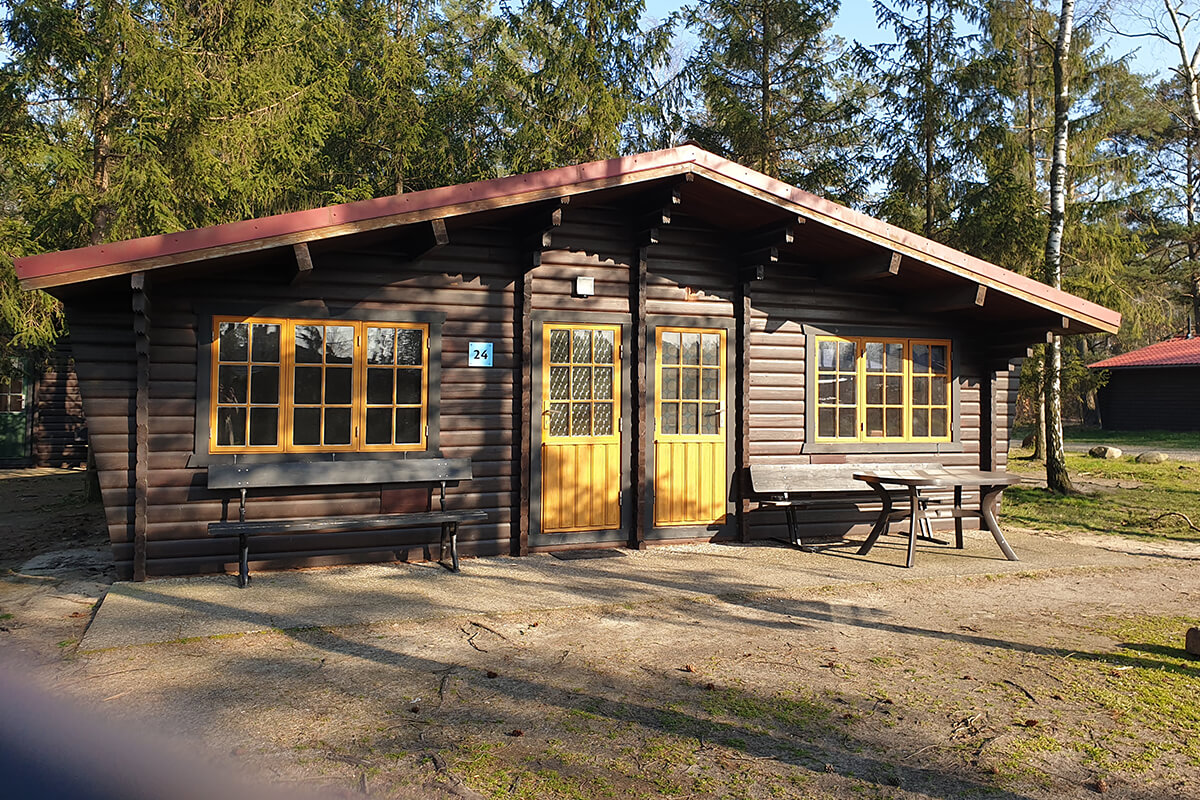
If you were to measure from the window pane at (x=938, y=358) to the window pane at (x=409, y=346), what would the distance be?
5.41 m

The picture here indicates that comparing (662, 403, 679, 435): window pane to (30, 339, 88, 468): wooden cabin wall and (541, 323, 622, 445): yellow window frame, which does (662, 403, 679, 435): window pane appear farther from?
(30, 339, 88, 468): wooden cabin wall

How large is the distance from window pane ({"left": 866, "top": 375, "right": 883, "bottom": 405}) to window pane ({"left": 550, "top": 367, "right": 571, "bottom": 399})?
127 inches

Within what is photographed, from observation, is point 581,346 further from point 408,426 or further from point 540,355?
point 408,426

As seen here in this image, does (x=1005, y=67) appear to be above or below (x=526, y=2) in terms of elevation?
below

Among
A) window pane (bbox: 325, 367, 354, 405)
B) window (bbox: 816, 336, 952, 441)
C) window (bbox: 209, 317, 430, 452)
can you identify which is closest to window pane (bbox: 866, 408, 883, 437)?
window (bbox: 816, 336, 952, 441)

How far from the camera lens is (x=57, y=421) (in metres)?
18.5

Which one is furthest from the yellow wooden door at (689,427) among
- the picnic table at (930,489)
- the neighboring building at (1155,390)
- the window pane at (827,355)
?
the neighboring building at (1155,390)

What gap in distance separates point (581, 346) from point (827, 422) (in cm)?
272

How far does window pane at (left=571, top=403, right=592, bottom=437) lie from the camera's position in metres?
8.05

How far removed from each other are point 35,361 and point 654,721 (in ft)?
60.7

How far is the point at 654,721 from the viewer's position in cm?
389

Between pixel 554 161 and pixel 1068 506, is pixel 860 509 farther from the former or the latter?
pixel 554 161

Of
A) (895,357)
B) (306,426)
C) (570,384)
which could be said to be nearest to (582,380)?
(570,384)

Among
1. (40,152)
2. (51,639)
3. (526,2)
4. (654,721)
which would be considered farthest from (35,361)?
(654,721)
